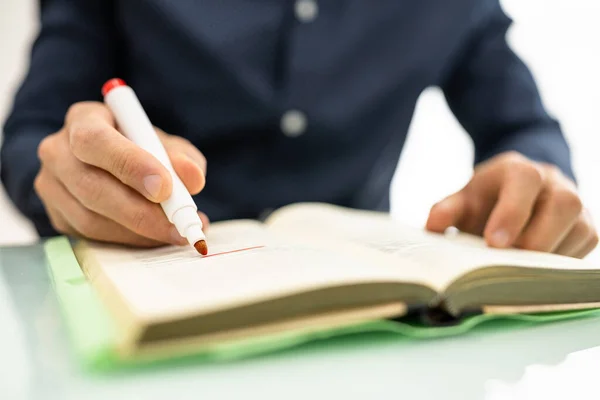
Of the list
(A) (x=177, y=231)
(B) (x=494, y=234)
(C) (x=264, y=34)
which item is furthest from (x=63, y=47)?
(B) (x=494, y=234)

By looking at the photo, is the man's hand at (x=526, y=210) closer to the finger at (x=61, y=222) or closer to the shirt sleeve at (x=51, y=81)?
the finger at (x=61, y=222)

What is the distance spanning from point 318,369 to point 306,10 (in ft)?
1.75

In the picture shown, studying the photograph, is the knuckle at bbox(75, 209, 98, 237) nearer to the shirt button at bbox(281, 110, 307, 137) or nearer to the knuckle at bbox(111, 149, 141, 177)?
the knuckle at bbox(111, 149, 141, 177)

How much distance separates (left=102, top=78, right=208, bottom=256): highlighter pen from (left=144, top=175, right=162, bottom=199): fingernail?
13mm

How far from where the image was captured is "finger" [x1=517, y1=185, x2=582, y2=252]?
0.49m

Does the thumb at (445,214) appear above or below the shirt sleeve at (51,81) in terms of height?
below

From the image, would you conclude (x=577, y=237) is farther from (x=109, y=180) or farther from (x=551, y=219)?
(x=109, y=180)

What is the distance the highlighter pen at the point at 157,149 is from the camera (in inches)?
15.0

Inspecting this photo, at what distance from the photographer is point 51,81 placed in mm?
690

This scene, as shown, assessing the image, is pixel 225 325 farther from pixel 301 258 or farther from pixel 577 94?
pixel 577 94

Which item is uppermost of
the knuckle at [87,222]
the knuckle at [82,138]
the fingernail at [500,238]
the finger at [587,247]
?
the knuckle at [82,138]

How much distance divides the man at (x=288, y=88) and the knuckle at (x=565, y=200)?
5cm

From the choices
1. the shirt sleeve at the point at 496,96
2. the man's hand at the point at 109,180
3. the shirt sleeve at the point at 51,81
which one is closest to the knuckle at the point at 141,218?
the man's hand at the point at 109,180

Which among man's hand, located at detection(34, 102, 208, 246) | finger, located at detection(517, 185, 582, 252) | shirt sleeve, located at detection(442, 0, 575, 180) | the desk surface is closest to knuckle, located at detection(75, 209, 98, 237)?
man's hand, located at detection(34, 102, 208, 246)
